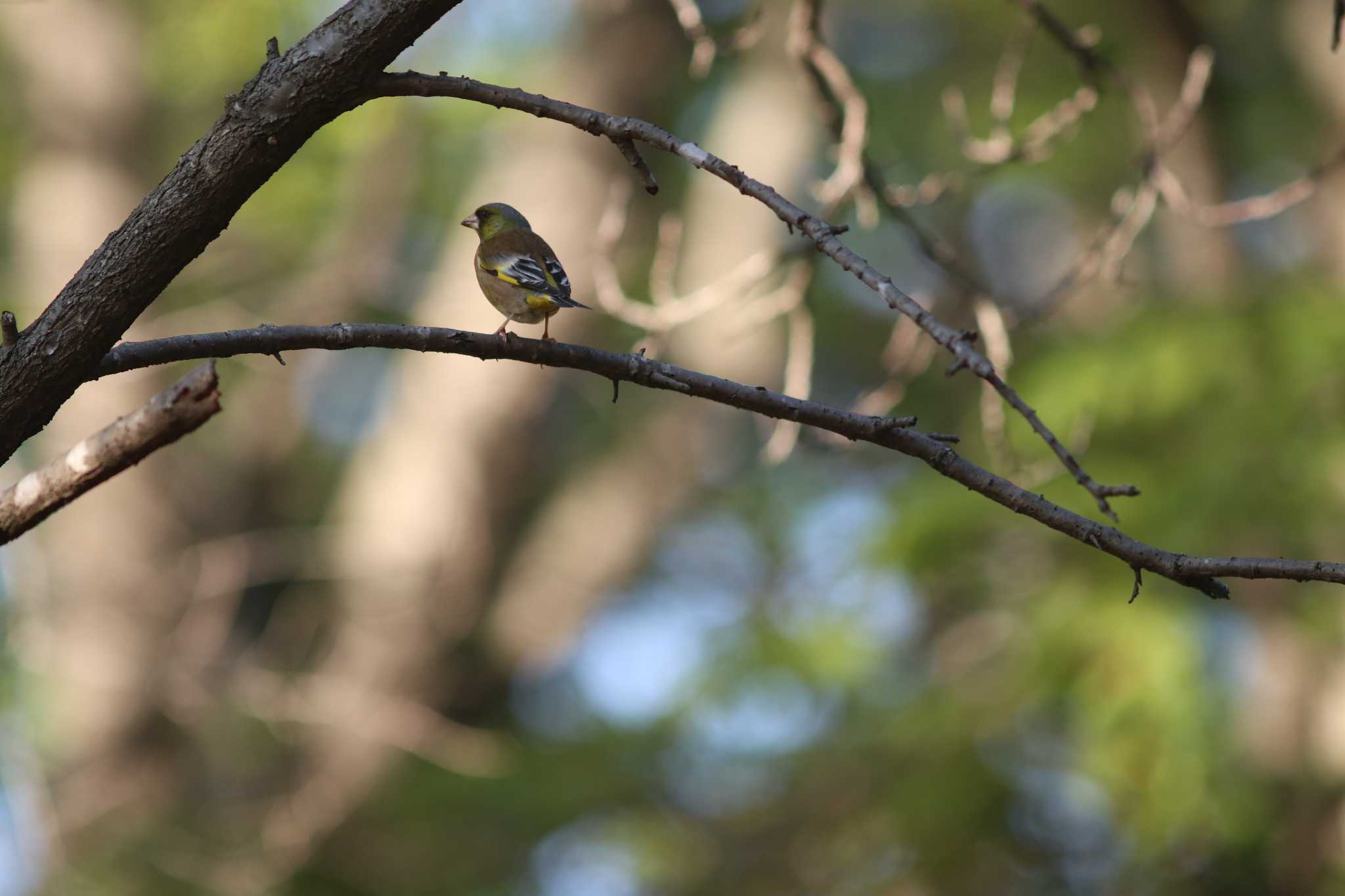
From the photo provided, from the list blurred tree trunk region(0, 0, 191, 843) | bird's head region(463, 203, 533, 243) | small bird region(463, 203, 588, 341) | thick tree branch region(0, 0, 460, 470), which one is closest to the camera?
thick tree branch region(0, 0, 460, 470)

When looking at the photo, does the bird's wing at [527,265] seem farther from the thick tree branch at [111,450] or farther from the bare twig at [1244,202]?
the bare twig at [1244,202]

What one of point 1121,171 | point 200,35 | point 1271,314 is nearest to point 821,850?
point 1271,314

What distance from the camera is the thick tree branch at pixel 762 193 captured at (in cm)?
188

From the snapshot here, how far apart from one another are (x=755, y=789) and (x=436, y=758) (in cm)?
220

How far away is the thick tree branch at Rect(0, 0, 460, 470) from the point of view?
2.15 metres

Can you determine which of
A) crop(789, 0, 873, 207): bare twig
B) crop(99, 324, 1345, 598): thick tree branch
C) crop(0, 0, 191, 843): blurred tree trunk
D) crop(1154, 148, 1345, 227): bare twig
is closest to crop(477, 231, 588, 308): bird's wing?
crop(789, 0, 873, 207): bare twig

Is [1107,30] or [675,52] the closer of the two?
[1107,30]

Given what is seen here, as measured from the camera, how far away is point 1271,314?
530 cm

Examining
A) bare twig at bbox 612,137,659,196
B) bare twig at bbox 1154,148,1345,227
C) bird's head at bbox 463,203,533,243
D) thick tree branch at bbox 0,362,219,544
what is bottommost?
thick tree branch at bbox 0,362,219,544

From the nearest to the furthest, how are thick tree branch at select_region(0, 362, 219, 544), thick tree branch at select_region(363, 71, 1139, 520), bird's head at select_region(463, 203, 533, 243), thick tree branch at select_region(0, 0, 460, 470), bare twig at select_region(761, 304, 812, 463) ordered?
1. thick tree branch at select_region(363, 71, 1139, 520)
2. thick tree branch at select_region(0, 362, 219, 544)
3. thick tree branch at select_region(0, 0, 460, 470)
4. bare twig at select_region(761, 304, 812, 463)
5. bird's head at select_region(463, 203, 533, 243)

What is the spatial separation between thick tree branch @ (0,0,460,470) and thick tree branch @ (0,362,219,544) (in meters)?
0.10

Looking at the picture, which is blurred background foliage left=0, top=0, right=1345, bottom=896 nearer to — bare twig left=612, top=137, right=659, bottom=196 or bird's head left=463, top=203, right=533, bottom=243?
bird's head left=463, top=203, right=533, bottom=243

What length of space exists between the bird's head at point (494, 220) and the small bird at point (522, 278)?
75cm

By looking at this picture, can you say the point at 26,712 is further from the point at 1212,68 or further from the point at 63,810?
the point at 1212,68
